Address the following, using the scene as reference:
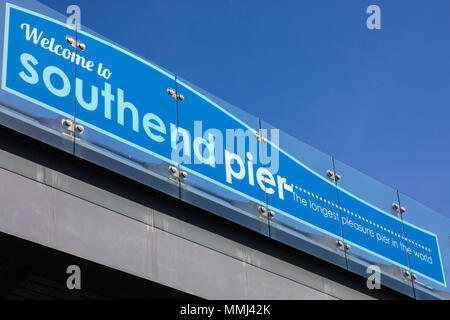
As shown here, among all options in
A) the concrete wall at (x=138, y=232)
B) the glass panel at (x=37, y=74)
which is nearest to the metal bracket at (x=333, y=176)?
the concrete wall at (x=138, y=232)

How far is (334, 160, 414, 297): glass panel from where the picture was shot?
14.1m

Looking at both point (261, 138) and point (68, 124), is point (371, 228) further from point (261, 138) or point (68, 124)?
point (68, 124)

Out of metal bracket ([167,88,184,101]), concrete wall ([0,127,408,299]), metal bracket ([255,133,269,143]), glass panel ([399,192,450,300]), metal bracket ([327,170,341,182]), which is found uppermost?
metal bracket ([167,88,184,101])

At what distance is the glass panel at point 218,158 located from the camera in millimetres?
12062

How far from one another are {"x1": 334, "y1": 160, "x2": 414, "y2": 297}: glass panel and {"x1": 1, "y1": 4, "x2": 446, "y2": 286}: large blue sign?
0.08ft

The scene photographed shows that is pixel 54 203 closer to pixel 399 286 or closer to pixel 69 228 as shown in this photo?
pixel 69 228

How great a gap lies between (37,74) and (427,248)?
7875 mm

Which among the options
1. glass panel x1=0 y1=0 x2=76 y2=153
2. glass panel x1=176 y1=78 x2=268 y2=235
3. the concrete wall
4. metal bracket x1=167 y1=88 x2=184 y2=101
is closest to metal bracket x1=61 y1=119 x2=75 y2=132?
glass panel x1=0 y1=0 x2=76 y2=153

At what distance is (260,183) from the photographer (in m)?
13.0

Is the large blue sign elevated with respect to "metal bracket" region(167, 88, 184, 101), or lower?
lower

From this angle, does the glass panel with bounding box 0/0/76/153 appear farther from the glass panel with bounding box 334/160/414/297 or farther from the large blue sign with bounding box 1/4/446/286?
the glass panel with bounding box 334/160/414/297

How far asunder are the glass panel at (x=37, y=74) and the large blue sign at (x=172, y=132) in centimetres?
2

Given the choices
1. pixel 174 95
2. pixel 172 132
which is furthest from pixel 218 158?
pixel 174 95

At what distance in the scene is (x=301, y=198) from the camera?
13.5 metres
